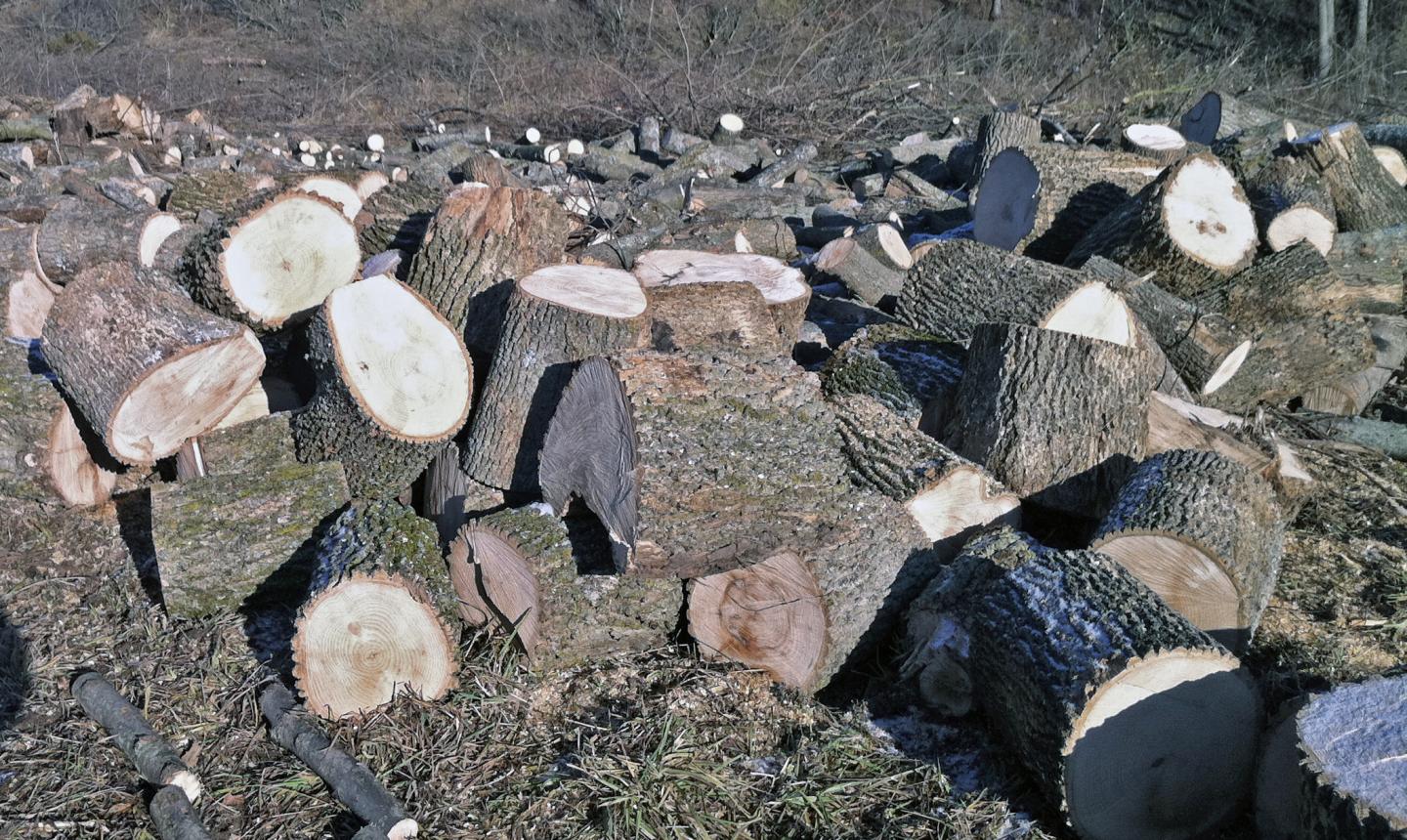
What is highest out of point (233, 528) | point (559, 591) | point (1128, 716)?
point (1128, 716)

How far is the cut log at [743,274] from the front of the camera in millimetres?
4129

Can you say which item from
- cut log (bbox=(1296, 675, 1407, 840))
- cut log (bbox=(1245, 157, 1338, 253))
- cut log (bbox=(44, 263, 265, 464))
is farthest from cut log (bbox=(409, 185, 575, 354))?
cut log (bbox=(1245, 157, 1338, 253))

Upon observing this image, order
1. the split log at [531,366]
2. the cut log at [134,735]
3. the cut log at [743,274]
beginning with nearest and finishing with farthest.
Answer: the cut log at [134,735] → the split log at [531,366] → the cut log at [743,274]

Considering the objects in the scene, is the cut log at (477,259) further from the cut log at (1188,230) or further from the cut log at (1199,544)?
the cut log at (1188,230)

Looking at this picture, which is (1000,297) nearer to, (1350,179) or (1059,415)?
(1059,415)

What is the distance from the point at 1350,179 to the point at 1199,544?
428cm

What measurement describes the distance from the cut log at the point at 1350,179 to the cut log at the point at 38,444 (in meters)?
6.53

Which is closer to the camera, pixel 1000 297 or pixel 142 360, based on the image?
pixel 142 360

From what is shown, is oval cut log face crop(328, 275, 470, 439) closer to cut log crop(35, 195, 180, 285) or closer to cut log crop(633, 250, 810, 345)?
cut log crop(633, 250, 810, 345)

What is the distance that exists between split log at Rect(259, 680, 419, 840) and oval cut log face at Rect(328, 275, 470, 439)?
948mm

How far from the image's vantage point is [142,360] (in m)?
3.45

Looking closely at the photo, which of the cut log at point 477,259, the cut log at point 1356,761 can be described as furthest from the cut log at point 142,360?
the cut log at point 1356,761

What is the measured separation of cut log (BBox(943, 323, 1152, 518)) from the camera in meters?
3.62

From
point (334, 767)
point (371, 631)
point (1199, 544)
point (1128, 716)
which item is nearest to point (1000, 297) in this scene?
point (1199, 544)
